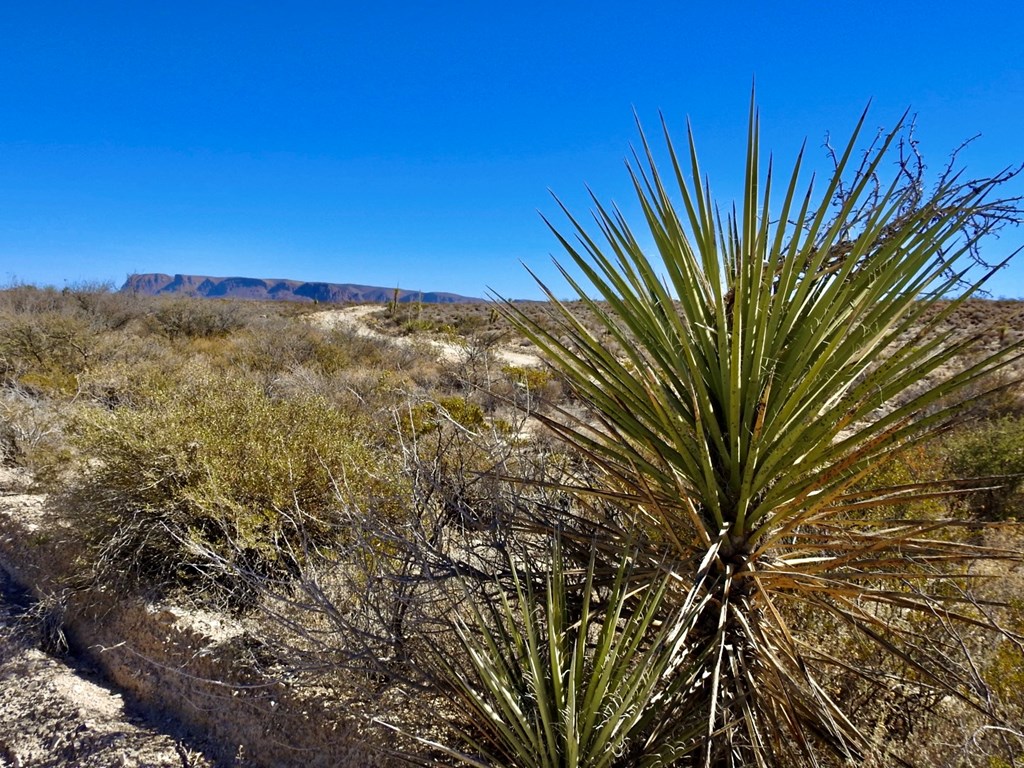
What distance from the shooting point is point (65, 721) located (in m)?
3.38

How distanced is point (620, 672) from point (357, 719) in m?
1.67

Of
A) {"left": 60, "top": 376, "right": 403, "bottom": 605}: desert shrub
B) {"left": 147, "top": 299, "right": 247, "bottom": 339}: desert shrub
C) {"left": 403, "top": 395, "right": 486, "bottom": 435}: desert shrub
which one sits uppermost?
{"left": 147, "top": 299, "right": 247, "bottom": 339}: desert shrub

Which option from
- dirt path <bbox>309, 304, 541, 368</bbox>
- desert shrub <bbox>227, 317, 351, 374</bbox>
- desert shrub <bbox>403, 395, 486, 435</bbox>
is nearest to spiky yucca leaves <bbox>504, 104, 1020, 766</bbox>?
desert shrub <bbox>403, 395, 486, 435</bbox>

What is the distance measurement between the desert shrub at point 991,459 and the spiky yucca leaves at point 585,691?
500cm

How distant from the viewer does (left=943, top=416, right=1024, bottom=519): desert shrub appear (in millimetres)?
5270

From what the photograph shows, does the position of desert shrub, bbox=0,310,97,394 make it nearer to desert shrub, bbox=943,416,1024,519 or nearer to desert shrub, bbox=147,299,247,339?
desert shrub, bbox=147,299,247,339

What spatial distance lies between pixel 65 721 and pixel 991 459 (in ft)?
26.6

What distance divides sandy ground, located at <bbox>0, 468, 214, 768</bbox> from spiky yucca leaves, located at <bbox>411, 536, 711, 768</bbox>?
85.6 inches

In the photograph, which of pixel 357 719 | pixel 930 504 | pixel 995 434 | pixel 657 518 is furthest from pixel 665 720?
pixel 995 434

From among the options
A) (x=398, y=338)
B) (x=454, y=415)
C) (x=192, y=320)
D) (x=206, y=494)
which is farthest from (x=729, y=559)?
(x=398, y=338)

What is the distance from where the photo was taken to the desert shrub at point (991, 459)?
5.27m

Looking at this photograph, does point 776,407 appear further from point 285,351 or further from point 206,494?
point 285,351

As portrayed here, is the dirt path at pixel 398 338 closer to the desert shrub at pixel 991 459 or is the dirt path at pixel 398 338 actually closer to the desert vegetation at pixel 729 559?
the desert shrub at pixel 991 459

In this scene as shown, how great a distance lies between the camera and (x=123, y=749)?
10.3 feet
